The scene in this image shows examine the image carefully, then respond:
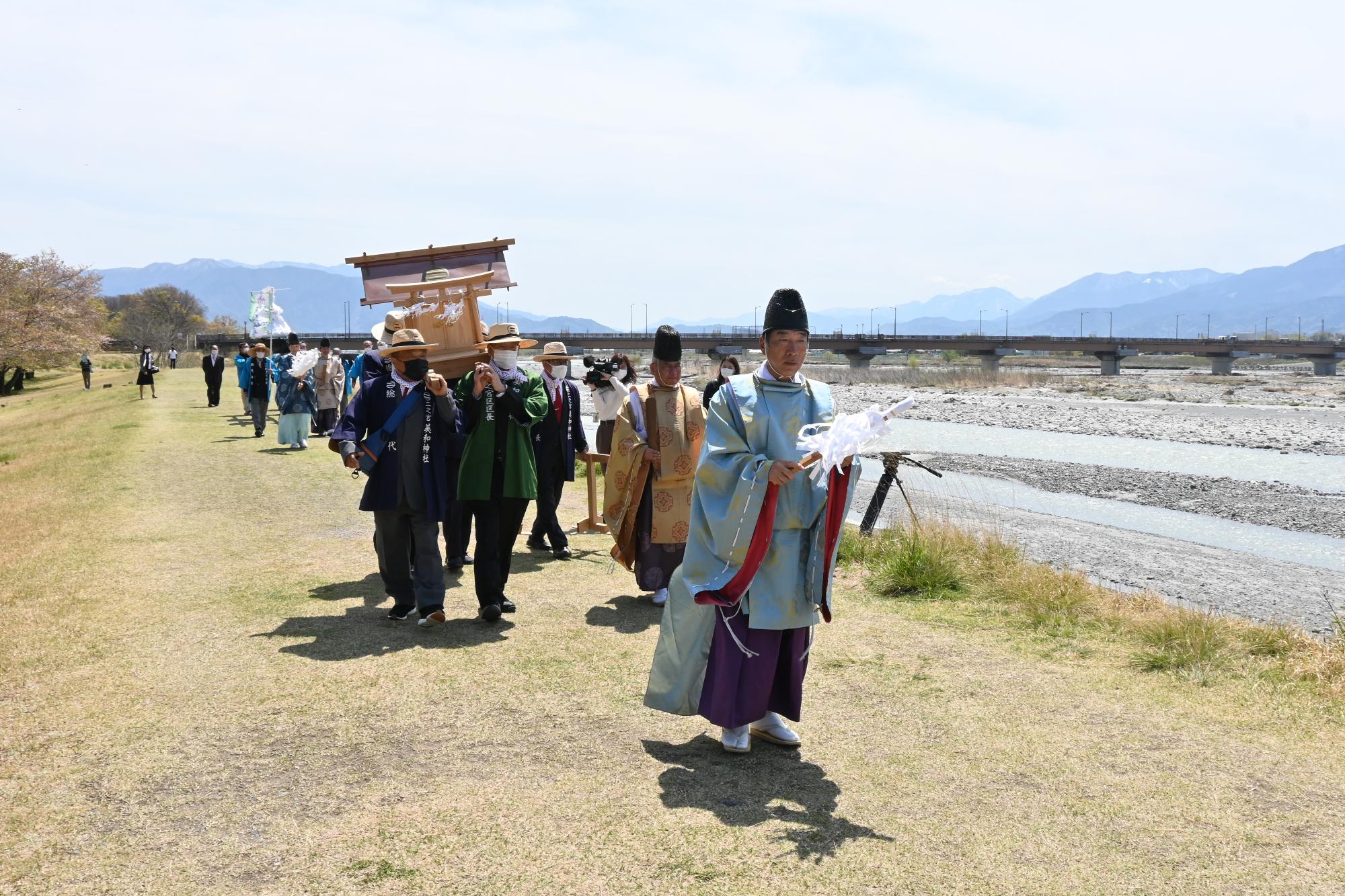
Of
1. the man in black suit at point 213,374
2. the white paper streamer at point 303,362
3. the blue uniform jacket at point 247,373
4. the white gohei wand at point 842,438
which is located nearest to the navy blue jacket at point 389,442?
the white gohei wand at point 842,438

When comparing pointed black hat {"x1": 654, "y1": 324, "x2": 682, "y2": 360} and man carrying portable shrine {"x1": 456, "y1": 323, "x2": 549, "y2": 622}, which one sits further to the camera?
pointed black hat {"x1": 654, "y1": 324, "x2": 682, "y2": 360}

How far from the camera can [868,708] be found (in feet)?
19.4

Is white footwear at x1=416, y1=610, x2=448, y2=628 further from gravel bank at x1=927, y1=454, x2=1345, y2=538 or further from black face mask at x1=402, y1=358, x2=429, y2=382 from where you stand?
gravel bank at x1=927, y1=454, x2=1345, y2=538

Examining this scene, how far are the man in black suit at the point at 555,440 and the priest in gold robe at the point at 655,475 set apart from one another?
4.70ft

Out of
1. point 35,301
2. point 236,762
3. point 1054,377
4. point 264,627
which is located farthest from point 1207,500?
point 1054,377

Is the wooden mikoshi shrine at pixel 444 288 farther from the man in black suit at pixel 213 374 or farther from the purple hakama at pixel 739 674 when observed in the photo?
the man in black suit at pixel 213 374

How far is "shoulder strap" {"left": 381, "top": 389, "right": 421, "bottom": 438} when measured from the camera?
23.8 ft

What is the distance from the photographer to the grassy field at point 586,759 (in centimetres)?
398

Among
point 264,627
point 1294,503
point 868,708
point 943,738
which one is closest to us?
point 943,738

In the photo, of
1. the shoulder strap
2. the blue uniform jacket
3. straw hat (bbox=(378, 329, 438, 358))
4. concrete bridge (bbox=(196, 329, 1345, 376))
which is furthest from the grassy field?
concrete bridge (bbox=(196, 329, 1345, 376))

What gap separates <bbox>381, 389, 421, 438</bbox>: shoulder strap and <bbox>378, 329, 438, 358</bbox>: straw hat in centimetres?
30

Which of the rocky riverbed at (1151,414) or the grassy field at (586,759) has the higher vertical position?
the grassy field at (586,759)

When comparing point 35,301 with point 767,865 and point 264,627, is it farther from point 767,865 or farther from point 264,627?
point 767,865

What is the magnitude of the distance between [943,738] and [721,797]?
1383mm
